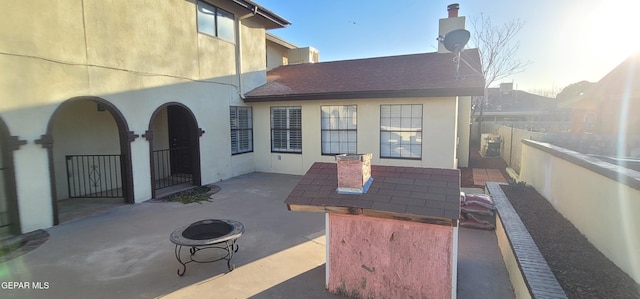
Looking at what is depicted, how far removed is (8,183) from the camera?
5387 millimetres

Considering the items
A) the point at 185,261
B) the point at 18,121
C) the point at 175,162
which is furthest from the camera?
the point at 175,162

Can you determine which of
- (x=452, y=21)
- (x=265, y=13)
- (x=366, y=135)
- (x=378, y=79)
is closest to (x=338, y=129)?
(x=366, y=135)

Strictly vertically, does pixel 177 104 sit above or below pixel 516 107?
below

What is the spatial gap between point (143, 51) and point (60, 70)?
6.34 ft

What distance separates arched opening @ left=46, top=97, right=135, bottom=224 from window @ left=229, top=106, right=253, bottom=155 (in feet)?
11.3

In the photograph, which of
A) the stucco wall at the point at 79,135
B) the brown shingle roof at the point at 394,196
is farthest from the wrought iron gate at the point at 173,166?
the brown shingle roof at the point at 394,196

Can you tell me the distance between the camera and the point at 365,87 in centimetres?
994

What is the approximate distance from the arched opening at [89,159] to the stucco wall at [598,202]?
880 centimetres

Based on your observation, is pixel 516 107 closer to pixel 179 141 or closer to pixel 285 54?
pixel 285 54

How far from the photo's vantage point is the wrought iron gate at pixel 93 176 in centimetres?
802

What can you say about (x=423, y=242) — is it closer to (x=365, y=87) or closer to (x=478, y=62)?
(x=365, y=87)

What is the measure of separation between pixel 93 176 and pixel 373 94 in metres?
8.30

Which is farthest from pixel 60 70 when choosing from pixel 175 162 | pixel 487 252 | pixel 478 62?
pixel 478 62

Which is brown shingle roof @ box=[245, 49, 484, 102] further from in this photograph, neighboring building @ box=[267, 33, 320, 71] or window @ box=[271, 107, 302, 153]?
neighboring building @ box=[267, 33, 320, 71]
